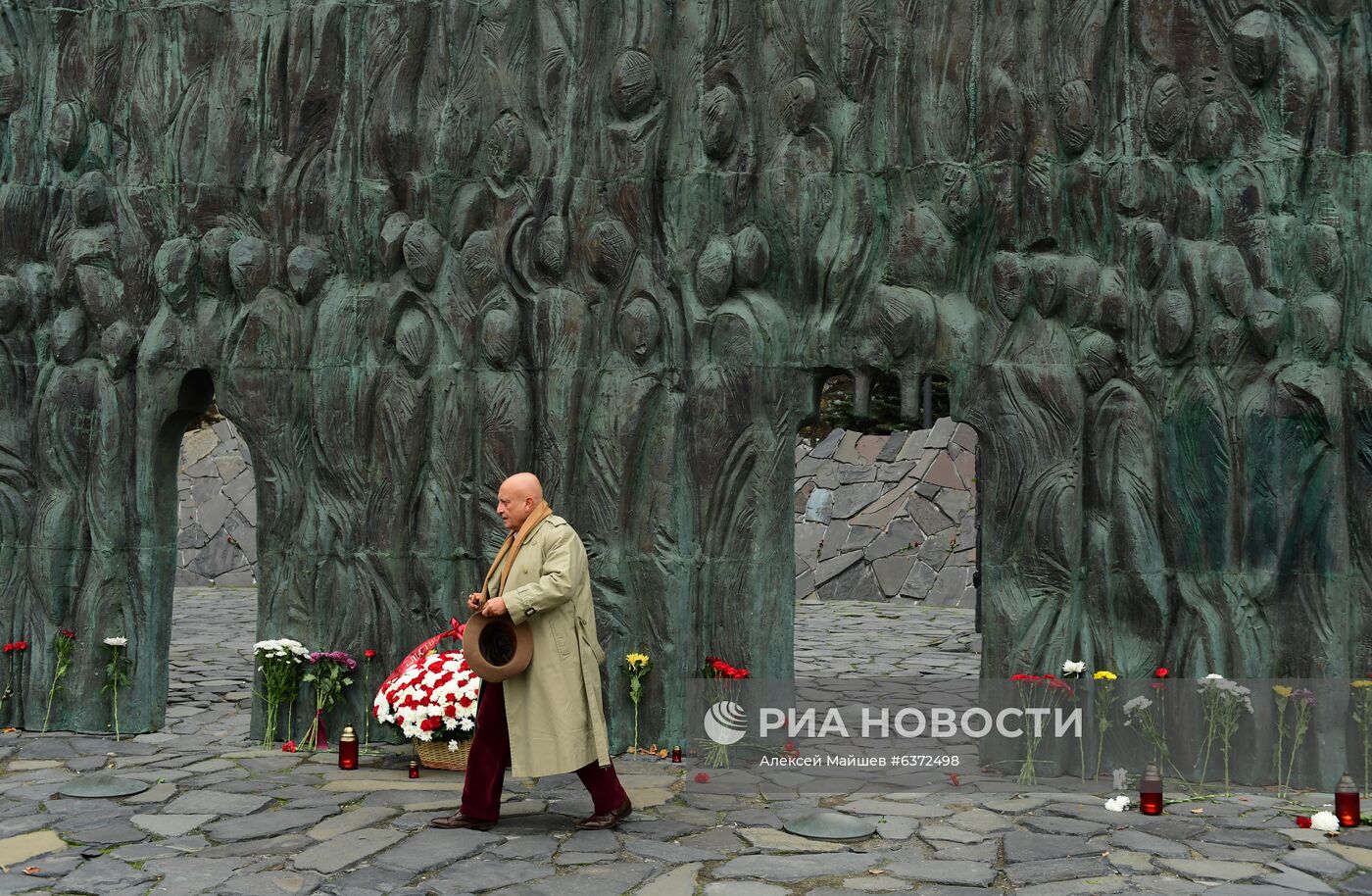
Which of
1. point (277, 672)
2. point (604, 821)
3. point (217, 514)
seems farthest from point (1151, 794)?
point (217, 514)

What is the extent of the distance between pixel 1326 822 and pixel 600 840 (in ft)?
11.3

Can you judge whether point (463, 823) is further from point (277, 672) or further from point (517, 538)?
point (277, 672)

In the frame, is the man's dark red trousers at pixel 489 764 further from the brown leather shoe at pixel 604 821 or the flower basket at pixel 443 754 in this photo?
the flower basket at pixel 443 754

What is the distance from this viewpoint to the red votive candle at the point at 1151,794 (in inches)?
305

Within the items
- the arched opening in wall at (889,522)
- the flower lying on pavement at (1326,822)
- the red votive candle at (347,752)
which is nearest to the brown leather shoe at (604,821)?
the red votive candle at (347,752)

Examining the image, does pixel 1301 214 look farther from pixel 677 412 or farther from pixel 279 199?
pixel 279 199

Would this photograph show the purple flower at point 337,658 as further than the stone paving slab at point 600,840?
Yes

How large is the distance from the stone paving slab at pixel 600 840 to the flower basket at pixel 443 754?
0.28 ft

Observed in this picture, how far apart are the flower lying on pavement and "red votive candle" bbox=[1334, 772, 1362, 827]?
4cm

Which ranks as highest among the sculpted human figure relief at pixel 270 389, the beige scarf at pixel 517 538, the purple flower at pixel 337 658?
the sculpted human figure relief at pixel 270 389

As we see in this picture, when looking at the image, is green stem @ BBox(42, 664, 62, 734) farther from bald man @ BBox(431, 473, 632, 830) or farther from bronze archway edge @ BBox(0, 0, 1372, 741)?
bald man @ BBox(431, 473, 632, 830)

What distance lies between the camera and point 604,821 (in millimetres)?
7379

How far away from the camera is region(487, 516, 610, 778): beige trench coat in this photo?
707 centimetres

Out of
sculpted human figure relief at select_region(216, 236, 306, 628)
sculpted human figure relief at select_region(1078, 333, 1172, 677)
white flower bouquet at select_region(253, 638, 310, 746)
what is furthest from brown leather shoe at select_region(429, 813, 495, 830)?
sculpted human figure relief at select_region(1078, 333, 1172, 677)
